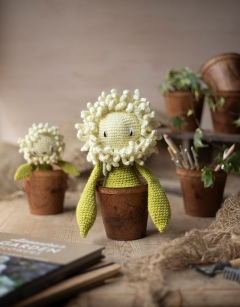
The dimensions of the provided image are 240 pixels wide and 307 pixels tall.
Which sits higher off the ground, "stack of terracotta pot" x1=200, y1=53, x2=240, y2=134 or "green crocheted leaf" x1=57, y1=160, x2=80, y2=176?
"stack of terracotta pot" x1=200, y1=53, x2=240, y2=134

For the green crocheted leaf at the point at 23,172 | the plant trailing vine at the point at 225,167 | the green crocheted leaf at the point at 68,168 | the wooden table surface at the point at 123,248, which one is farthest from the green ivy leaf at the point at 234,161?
the green crocheted leaf at the point at 23,172

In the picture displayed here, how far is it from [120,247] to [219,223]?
0.23 m

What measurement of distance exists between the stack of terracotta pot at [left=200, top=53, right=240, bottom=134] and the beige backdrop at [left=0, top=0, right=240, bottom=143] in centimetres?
52

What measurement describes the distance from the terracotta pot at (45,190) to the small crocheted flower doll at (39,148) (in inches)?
1.1

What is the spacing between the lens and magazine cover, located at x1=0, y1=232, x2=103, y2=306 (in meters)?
0.61

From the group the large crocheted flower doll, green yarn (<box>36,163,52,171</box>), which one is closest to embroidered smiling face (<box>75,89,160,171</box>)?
the large crocheted flower doll

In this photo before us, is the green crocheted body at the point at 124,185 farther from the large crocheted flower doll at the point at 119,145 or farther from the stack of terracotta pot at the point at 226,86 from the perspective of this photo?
the stack of terracotta pot at the point at 226,86

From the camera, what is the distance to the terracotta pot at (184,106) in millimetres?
1430

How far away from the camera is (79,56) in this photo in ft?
6.37

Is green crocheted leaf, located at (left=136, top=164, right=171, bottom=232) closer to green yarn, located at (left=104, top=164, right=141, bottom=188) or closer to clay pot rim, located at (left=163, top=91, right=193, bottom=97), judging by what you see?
green yarn, located at (left=104, top=164, right=141, bottom=188)

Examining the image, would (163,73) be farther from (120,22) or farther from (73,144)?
(73,144)

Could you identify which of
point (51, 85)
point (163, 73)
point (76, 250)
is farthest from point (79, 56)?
point (76, 250)

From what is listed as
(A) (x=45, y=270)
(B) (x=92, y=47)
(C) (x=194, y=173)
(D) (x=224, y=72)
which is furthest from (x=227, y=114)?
(A) (x=45, y=270)

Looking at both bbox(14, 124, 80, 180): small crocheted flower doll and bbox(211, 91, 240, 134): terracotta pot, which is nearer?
bbox(14, 124, 80, 180): small crocheted flower doll
